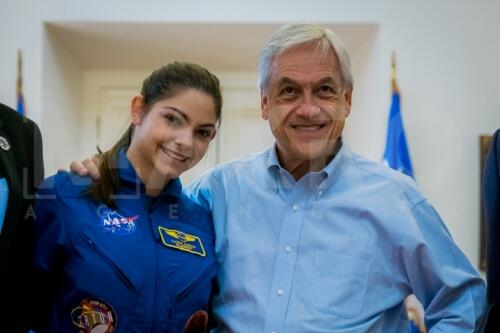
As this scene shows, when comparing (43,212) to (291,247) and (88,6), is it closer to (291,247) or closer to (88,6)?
(291,247)

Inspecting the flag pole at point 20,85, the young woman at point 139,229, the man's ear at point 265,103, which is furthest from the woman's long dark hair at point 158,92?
the flag pole at point 20,85

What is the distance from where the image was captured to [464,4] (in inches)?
144

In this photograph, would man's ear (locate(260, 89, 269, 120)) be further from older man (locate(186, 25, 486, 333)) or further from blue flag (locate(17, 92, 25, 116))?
blue flag (locate(17, 92, 25, 116))

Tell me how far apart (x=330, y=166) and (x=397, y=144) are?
2.21 metres

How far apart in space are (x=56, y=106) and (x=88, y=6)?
698 millimetres

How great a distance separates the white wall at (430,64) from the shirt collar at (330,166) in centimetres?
226

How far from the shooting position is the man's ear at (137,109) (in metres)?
1.47

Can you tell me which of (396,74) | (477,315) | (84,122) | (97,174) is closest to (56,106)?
(84,122)

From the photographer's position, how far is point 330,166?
146 cm

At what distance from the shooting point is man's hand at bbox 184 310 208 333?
1344mm

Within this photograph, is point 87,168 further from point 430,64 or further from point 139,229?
point 430,64

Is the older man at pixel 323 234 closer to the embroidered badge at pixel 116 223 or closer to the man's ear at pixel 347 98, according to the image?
the man's ear at pixel 347 98

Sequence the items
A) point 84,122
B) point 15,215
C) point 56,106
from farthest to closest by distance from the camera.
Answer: point 84,122
point 56,106
point 15,215

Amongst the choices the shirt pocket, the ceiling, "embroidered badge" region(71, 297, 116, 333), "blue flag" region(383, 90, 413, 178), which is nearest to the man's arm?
the shirt pocket
